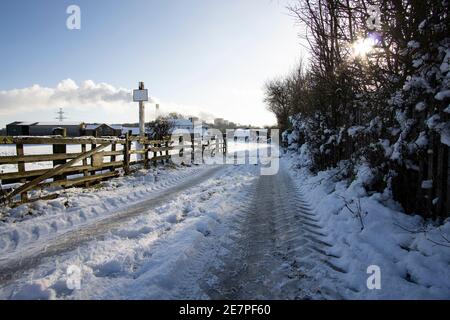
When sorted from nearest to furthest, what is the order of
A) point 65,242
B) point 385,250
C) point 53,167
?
point 385,250 → point 65,242 → point 53,167

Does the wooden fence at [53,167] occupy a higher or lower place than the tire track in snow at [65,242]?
higher

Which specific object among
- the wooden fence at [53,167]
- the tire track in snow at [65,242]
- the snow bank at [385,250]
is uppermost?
the wooden fence at [53,167]

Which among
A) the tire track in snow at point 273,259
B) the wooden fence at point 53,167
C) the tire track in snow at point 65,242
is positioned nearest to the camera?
the tire track in snow at point 273,259

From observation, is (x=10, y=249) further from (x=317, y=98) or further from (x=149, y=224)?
(x=317, y=98)

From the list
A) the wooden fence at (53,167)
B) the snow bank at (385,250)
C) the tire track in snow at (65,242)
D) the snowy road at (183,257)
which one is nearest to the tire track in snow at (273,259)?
the snowy road at (183,257)

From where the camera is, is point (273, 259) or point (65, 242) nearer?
point (273, 259)

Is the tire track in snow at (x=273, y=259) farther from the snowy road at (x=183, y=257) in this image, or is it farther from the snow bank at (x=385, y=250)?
the snow bank at (x=385, y=250)

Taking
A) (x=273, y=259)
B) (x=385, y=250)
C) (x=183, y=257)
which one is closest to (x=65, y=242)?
(x=183, y=257)

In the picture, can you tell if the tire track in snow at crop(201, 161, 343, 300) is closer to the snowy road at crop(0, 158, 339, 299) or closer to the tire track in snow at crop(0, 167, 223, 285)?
the snowy road at crop(0, 158, 339, 299)

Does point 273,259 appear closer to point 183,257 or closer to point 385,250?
point 183,257

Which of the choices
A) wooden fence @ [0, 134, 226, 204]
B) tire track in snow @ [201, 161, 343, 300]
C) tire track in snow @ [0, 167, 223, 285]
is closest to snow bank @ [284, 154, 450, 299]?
tire track in snow @ [201, 161, 343, 300]

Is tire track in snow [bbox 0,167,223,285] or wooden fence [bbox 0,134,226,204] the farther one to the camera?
wooden fence [bbox 0,134,226,204]

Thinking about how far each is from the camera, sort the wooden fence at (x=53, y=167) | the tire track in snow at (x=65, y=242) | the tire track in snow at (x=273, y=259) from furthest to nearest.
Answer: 1. the wooden fence at (x=53, y=167)
2. the tire track in snow at (x=65, y=242)
3. the tire track in snow at (x=273, y=259)

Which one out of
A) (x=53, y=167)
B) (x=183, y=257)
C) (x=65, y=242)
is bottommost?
(x=65, y=242)
